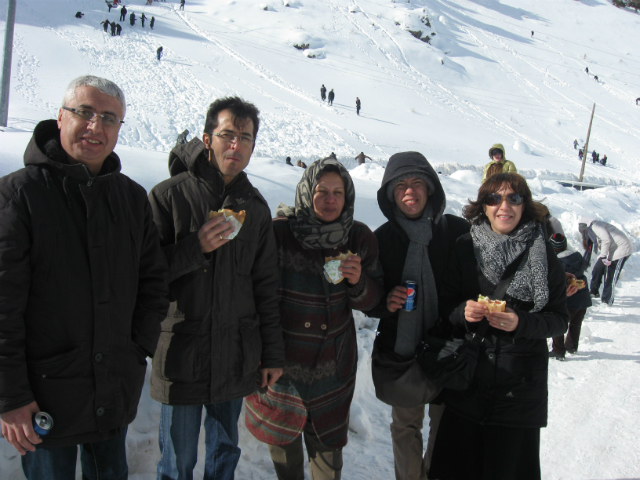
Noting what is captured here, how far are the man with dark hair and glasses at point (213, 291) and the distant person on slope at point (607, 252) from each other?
6688mm

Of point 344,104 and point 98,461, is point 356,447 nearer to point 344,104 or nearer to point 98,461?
point 98,461

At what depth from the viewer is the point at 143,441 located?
2848 millimetres

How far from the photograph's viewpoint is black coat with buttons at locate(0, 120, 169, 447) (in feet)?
5.47

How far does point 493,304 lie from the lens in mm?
2414

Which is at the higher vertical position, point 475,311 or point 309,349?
point 475,311

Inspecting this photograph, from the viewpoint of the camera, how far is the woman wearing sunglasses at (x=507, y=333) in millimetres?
2496

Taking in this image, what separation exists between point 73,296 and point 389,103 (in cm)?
3837

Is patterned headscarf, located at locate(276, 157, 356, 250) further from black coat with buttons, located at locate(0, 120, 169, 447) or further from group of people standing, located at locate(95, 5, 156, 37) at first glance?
group of people standing, located at locate(95, 5, 156, 37)

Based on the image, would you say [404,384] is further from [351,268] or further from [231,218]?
[231,218]

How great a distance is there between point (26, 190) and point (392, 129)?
31471mm

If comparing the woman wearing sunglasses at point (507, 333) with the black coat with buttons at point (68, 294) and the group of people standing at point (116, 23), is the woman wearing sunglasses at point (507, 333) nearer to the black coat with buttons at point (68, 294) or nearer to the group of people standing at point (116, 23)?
the black coat with buttons at point (68, 294)

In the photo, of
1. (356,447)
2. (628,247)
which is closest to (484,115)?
(628,247)

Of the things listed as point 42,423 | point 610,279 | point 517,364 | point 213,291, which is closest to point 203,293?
point 213,291

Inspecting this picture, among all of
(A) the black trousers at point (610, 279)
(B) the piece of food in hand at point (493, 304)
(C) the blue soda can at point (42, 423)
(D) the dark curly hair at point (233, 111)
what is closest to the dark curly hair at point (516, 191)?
(B) the piece of food in hand at point (493, 304)
